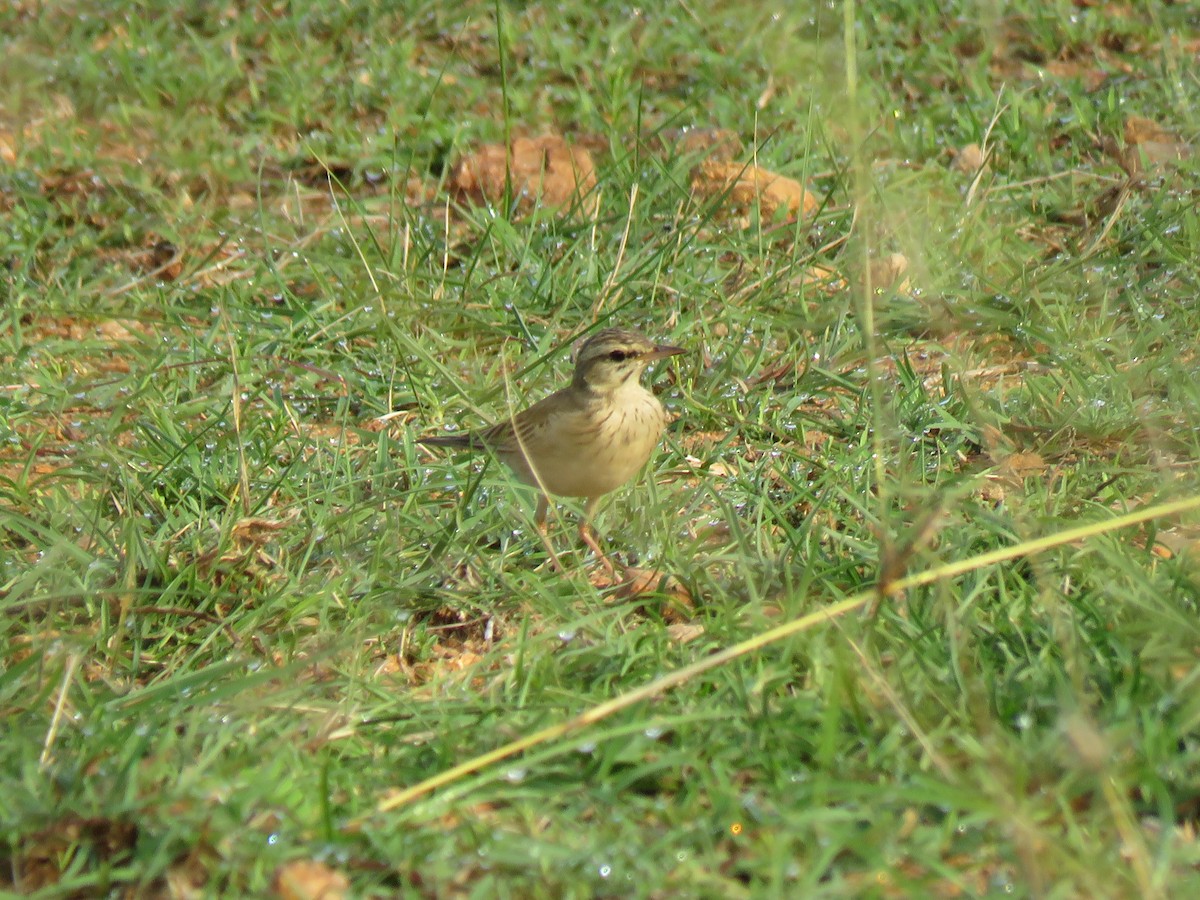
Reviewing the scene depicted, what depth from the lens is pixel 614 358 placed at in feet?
17.6

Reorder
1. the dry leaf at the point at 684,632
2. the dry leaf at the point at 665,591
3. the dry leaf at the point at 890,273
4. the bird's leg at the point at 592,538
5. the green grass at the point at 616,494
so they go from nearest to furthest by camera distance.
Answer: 1. the green grass at the point at 616,494
2. the dry leaf at the point at 684,632
3. the dry leaf at the point at 665,591
4. the bird's leg at the point at 592,538
5. the dry leaf at the point at 890,273

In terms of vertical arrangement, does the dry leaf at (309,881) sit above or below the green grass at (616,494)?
above

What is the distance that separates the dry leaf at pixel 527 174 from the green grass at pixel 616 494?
0.19m

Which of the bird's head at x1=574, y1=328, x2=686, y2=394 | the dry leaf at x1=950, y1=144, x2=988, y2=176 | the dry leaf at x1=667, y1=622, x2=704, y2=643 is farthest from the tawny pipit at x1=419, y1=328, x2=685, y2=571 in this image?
the dry leaf at x1=950, y1=144, x2=988, y2=176

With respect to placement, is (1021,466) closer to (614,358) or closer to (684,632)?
(614,358)

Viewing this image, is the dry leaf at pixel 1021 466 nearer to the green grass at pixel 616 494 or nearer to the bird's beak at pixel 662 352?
the green grass at pixel 616 494

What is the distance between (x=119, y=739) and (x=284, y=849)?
0.61 metres

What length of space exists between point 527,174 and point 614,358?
2.25m

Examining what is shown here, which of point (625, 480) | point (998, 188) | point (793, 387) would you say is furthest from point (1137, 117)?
point (625, 480)

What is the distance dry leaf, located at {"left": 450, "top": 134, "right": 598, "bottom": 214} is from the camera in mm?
7199

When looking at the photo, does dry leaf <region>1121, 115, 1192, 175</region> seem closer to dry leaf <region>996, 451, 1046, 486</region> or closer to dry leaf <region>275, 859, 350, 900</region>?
dry leaf <region>996, 451, 1046, 486</region>

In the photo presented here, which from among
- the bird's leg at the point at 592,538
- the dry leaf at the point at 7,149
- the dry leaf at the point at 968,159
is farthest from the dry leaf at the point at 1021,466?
the dry leaf at the point at 7,149

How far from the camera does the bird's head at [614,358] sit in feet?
17.5

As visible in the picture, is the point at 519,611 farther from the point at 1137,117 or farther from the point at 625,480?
the point at 1137,117
